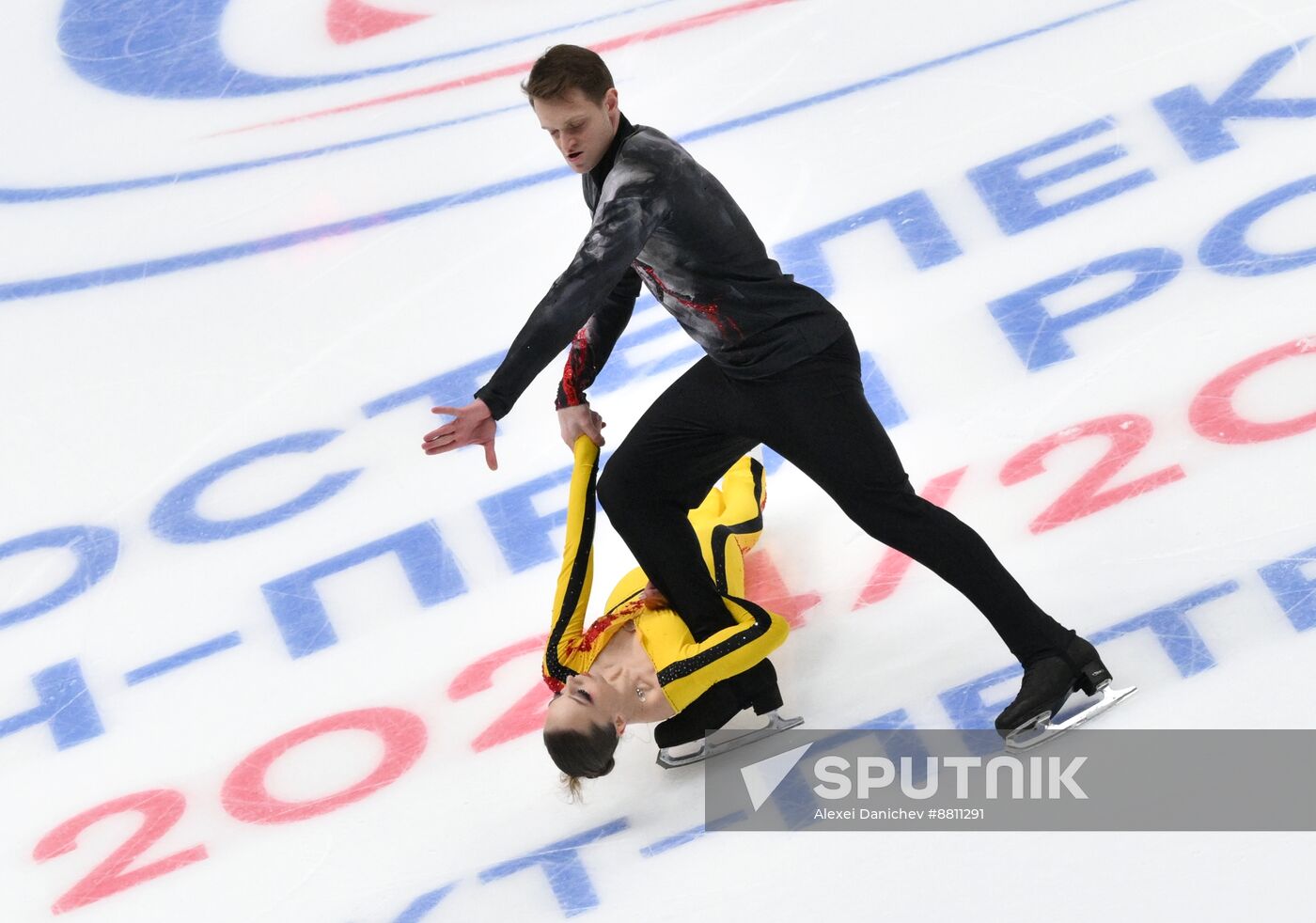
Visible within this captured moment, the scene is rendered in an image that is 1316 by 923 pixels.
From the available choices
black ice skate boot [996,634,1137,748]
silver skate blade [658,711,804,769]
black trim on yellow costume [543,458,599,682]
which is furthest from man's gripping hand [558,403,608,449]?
black ice skate boot [996,634,1137,748]

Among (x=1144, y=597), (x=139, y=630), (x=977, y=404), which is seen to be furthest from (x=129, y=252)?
(x=1144, y=597)

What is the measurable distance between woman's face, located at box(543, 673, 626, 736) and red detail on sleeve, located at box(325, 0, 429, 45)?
2647mm

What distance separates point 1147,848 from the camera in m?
3.51

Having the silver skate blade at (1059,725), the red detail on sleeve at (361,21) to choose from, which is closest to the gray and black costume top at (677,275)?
the silver skate blade at (1059,725)

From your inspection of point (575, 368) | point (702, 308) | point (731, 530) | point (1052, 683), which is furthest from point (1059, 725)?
point (575, 368)

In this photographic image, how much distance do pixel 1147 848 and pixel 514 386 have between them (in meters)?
1.54

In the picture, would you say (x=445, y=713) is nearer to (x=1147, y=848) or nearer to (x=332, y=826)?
(x=332, y=826)

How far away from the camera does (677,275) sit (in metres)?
3.56

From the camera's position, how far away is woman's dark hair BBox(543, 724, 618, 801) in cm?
366

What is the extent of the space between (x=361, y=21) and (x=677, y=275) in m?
2.49

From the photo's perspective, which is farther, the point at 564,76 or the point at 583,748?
the point at 583,748

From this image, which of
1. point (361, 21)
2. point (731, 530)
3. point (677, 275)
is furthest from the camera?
point (361, 21)

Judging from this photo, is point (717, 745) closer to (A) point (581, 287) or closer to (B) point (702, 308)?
(B) point (702, 308)

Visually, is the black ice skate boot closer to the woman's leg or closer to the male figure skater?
the male figure skater
